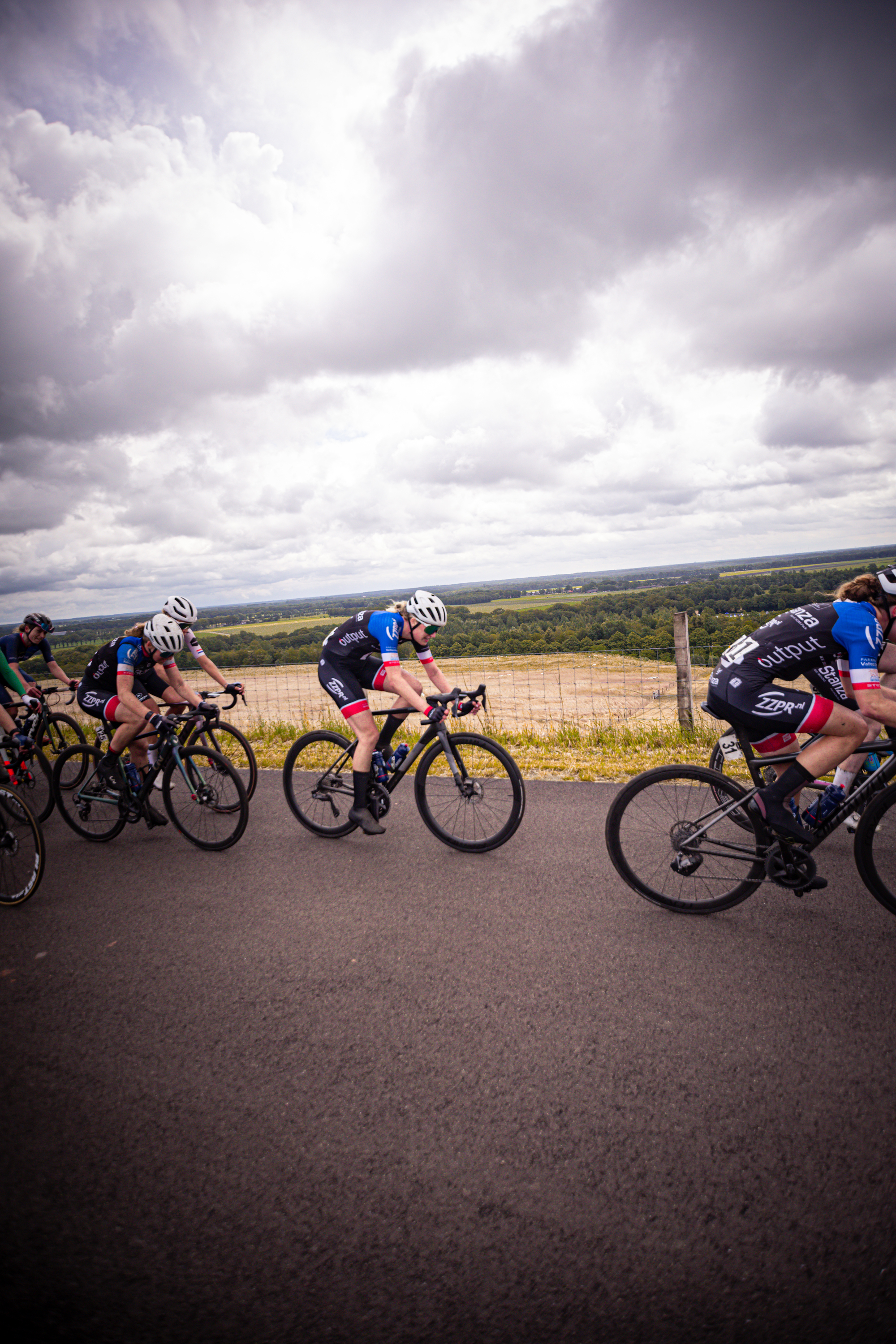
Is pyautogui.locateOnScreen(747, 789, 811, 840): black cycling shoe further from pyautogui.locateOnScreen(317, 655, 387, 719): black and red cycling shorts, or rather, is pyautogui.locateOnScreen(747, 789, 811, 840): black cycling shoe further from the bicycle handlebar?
pyautogui.locateOnScreen(317, 655, 387, 719): black and red cycling shorts

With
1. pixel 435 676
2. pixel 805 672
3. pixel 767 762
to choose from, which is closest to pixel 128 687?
pixel 435 676

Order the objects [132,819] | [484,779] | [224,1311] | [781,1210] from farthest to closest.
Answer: [132,819] < [484,779] < [781,1210] < [224,1311]

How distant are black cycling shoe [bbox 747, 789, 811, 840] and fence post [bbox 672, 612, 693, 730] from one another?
4.84 meters

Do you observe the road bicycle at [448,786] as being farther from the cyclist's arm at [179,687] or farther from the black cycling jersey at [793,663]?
the cyclist's arm at [179,687]

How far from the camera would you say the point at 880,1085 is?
2.33 metres

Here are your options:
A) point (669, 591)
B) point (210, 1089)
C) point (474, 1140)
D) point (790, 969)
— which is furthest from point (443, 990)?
point (669, 591)

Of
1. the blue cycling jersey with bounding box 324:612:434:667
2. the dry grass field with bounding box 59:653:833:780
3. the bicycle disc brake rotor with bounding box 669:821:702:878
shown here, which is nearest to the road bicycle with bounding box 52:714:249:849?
the blue cycling jersey with bounding box 324:612:434:667

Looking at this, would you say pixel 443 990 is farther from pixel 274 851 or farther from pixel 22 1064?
pixel 274 851

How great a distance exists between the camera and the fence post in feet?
27.0

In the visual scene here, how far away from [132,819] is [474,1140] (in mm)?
4814

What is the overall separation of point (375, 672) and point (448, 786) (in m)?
1.32

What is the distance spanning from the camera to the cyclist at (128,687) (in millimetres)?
5656

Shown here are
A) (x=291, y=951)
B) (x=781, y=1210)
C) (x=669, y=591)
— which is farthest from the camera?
(x=669, y=591)

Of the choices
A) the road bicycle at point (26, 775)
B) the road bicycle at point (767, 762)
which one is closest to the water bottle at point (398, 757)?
the road bicycle at point (767, 762)
